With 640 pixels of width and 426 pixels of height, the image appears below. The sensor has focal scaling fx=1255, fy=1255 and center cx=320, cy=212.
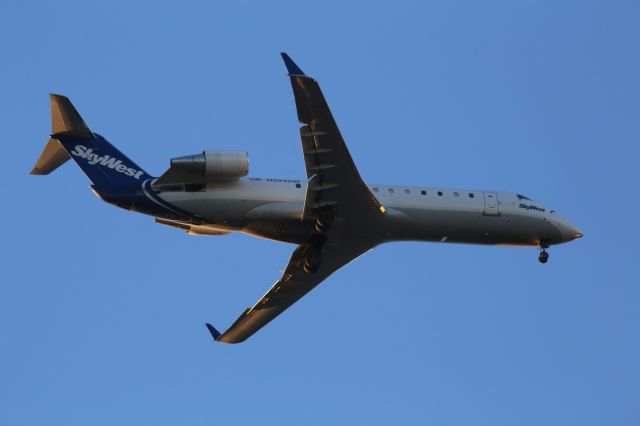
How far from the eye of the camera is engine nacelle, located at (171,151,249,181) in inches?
1315

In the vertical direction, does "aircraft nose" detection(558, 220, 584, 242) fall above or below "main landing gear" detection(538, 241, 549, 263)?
above

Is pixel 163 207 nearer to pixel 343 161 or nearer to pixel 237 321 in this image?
pixel 343 161

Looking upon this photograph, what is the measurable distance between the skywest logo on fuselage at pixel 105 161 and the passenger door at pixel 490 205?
10.3 metres

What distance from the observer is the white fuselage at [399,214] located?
112 ft

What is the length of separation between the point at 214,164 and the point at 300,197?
269cm

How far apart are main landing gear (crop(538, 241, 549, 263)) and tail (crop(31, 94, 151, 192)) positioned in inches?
482

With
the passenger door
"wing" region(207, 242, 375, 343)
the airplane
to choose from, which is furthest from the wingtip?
the passenger door

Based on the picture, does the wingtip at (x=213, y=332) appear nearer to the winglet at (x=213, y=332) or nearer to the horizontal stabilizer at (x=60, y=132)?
the winglet at (x=213, y=332)

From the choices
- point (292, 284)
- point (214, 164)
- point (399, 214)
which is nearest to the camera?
point (214, 164)

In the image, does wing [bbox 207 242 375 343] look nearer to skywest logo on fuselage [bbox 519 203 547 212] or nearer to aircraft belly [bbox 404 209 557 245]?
aircraft belly [bbox 404 209 557 245]

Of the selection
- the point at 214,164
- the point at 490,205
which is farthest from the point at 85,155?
the point at 490,205

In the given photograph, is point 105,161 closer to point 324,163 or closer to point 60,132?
point 60,132

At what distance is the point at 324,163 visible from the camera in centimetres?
3322


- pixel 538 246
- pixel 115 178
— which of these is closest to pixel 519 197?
pixel 538 246
